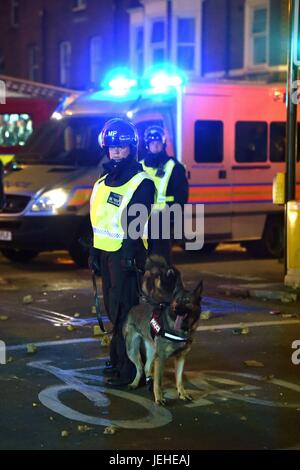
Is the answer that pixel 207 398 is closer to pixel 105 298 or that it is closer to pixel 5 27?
pixel 105 298

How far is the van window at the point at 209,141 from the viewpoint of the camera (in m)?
13.9

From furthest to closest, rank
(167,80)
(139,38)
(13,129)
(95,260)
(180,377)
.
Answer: (139,38)
(13,129)
(167,80)
(95,260)
(180,377)

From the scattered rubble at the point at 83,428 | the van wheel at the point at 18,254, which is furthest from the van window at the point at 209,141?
the scattered rubble at the point at 83,428

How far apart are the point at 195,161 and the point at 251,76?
8.26 m

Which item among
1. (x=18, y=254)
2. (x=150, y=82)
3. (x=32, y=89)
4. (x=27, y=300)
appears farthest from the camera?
(x=32, y=89)

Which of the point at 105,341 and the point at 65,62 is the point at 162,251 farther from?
the point at 65,62

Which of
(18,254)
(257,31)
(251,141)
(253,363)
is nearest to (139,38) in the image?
(257,31)

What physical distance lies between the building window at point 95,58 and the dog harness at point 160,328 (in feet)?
70.1

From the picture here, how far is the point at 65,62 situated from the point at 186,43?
681cm

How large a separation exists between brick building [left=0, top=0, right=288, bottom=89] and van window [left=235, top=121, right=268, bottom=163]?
6385 mm

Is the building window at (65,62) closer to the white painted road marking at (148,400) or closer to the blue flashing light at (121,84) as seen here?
the blue flashing light at (121,84)

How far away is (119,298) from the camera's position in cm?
666

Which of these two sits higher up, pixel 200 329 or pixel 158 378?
pixel 158 378

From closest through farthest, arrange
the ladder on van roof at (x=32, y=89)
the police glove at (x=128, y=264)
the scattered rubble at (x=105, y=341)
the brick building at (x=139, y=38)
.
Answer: the police glove at (x=128, y=264), the scattered rubble at (x=105, y=341), the ladder on van roof at (x=32, y=89), the brick building at (x=139, y=38)
